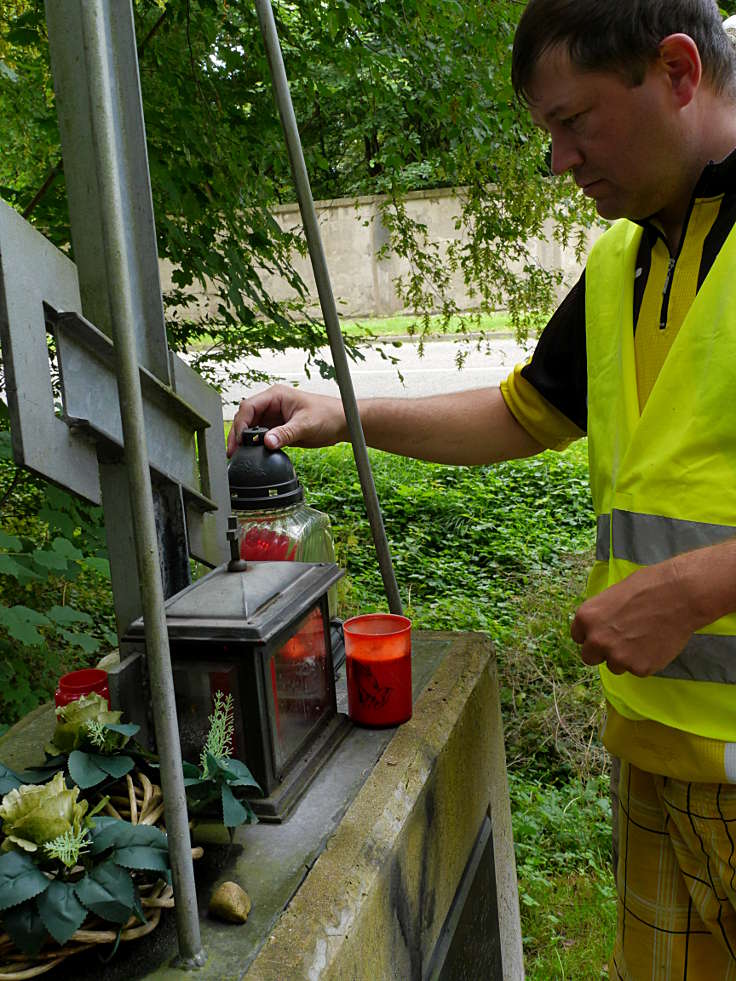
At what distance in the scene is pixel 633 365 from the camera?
157cm

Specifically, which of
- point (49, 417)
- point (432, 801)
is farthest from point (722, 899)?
point (49, 417)

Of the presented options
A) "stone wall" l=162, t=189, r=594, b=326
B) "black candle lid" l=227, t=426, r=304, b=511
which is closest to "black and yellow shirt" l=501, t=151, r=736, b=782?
"black candle lid" l=227, t=426, r=304, b=511

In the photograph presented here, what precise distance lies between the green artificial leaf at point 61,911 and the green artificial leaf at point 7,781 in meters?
0.21

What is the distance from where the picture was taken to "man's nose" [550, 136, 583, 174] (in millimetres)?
1533

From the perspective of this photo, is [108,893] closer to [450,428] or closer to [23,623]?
[450,428]

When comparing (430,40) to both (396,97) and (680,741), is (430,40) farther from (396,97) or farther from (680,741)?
(680,741)

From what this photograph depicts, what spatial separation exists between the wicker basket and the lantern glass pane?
0.23m

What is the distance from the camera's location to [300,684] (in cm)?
155

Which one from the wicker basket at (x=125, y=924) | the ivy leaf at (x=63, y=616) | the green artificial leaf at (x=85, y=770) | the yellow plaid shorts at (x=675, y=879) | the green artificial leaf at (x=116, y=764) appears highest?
the green artificial leaf at (x=85, y=770)

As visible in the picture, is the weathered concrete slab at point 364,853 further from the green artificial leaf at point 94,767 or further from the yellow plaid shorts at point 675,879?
the yellow plaid shorts at point 675,879

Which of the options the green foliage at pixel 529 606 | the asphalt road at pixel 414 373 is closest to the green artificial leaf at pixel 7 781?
the green foliage at pixel 529 606

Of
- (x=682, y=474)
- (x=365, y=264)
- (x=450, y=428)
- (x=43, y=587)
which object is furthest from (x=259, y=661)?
(x=365, y=264)

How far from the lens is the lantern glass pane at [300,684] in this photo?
57.3 inches

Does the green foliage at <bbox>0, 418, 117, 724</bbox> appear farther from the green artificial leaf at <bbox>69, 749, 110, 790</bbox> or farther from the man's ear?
the man's ear
